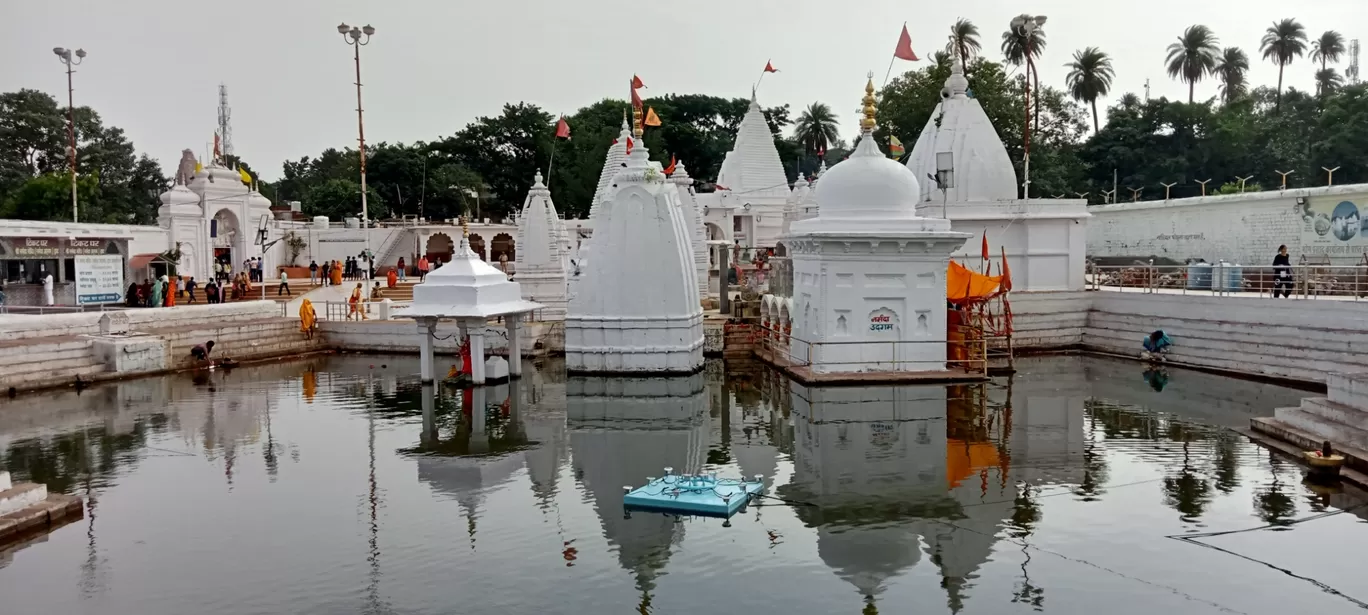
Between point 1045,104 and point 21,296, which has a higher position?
point 1045,104

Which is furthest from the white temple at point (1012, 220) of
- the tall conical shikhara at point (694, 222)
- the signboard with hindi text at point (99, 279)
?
the signboard with hindi text at point (99, 279)

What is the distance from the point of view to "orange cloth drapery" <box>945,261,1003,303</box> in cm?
1942

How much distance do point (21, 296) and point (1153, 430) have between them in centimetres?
2635

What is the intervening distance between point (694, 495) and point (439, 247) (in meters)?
39.9

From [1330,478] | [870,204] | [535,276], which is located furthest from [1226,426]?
[535,276]

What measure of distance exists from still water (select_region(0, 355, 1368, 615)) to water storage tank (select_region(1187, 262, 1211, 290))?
614cm

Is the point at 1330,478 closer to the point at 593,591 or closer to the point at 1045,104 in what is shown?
the point at 593,591

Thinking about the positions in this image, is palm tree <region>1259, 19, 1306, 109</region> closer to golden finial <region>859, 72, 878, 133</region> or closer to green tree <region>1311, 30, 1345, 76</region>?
green tree <region>1311, 30, 1345, 76</region>

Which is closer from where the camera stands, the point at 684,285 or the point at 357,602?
the point at 357,602

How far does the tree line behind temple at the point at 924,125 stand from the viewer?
1619 inches

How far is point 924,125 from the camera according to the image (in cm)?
4594

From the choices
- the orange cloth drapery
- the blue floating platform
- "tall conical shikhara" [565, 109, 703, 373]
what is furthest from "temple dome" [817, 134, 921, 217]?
the blue floating platform

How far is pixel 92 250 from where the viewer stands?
26719 millimetres

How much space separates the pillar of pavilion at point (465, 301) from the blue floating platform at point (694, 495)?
839 centimetres
